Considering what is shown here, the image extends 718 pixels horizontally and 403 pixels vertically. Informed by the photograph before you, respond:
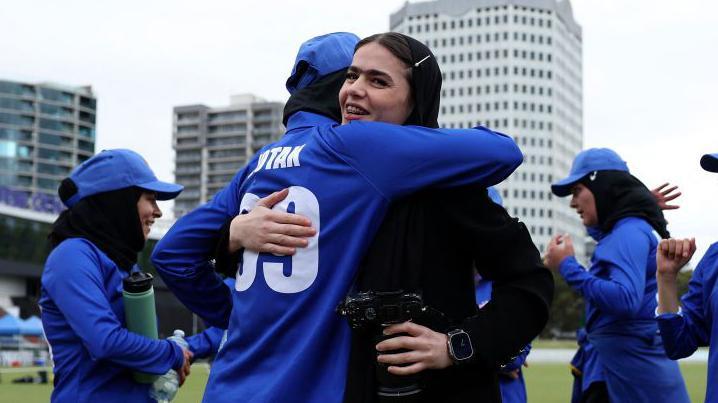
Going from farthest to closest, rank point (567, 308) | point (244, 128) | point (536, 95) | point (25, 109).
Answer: point (244, 128) < point (536, 95) < point (25, 109) < point (567, 308)

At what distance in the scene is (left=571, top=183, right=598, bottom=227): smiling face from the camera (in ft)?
19.8

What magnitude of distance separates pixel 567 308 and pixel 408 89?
92587mm

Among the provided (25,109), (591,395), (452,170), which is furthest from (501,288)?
(25,109)

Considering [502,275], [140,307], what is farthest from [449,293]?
[140,307]

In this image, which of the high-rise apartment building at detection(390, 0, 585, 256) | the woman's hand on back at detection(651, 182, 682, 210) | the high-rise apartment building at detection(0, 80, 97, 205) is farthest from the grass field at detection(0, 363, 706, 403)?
the high-rise apartment building at detection(390, 0, 585, 256)

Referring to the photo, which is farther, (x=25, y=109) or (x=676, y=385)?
(x=25, y=109)

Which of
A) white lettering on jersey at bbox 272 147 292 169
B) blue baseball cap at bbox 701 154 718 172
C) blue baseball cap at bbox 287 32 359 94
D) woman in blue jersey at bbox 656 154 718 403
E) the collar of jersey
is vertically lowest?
woman in blue jersey at bbox 656 154 718 403

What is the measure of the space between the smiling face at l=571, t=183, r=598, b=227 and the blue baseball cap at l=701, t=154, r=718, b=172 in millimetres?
2138

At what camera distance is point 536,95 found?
14688 cm

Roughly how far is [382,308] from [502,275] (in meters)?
0.34

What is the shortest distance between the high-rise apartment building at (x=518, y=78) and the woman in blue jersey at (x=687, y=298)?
139m

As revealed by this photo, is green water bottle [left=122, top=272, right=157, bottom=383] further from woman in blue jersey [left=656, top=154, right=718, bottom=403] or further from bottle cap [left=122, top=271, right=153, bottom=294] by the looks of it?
woman in blue jersey [left=656, top=154, right=718, bottom=403]

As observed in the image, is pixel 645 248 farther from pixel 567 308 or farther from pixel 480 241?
pixel 567 308

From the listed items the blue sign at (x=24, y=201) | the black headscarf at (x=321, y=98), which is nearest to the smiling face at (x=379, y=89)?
the black headscarf at (x=321, y=98)
